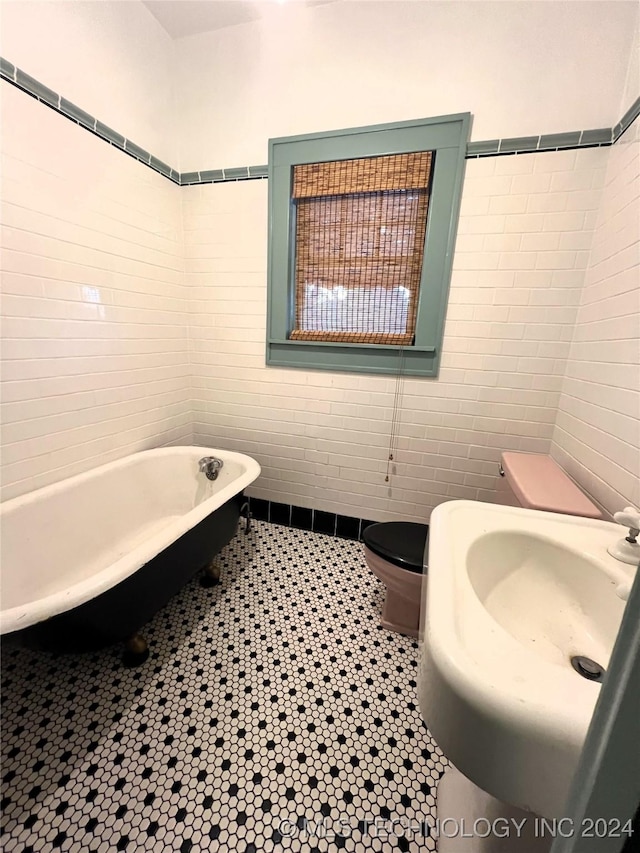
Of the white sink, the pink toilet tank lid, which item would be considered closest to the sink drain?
the white sink

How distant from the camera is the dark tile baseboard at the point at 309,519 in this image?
2.13m

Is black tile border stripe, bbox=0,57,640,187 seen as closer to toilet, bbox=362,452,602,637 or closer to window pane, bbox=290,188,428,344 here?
window pane, bbox=290,188,428,344

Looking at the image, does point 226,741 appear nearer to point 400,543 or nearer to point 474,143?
point 400,543

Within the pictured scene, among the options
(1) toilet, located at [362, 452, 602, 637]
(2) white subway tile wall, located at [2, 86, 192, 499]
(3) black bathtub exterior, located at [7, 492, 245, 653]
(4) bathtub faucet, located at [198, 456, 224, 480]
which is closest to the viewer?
(3) black bathtub exterior, located at [7, 492, 245, 653]

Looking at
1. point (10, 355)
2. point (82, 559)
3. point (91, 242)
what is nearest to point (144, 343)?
point (91, 242)

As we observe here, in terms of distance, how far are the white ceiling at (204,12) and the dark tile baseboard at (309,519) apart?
269 centimetres

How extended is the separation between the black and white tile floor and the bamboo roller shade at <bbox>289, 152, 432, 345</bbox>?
61.0 inches

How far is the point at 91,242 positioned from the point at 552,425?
2.45 meters

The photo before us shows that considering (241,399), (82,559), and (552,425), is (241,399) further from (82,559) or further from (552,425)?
(552,425)

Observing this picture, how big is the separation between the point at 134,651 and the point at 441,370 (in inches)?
75.2

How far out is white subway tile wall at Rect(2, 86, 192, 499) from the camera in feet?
4.21

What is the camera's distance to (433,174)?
5.14 feet

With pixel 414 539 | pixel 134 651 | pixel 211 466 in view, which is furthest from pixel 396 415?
pixel 134 651

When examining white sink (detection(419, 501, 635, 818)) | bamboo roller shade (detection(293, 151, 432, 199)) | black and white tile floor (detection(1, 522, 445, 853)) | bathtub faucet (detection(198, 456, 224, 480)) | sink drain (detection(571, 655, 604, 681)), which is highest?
bamboo roller shade (detection(293, 151, 432, 199))
